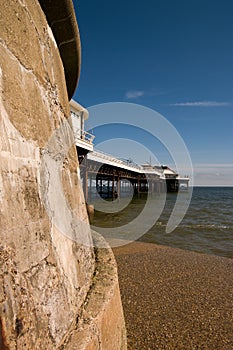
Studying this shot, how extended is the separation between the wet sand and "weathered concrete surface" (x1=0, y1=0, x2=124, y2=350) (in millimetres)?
1840

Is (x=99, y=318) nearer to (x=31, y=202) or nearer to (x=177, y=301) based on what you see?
(x=31, y=202)

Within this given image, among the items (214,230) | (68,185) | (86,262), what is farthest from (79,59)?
(214,230)

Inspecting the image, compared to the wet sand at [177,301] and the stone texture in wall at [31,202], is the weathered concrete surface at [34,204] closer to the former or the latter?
the stone texture in wall at [31,202]

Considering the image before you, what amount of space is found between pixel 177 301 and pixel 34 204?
386 cm

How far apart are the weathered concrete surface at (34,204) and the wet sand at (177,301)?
1.84 meters

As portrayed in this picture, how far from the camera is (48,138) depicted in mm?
1711

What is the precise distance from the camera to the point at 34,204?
52.9 inches

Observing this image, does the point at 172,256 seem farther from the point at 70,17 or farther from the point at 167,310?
the point at 70,17

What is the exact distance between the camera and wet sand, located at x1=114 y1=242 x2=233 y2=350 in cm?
311

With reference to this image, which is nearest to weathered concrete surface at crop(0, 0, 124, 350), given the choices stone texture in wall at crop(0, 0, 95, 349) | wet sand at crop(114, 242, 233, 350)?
stone texture in wall at crop(0, 0, 95, 349)

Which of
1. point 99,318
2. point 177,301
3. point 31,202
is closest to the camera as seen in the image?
point 31,202

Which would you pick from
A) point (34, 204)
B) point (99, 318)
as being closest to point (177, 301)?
point (99, 318)

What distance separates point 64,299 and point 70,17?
7.84 ft

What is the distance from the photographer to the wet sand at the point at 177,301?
311 centimetres
